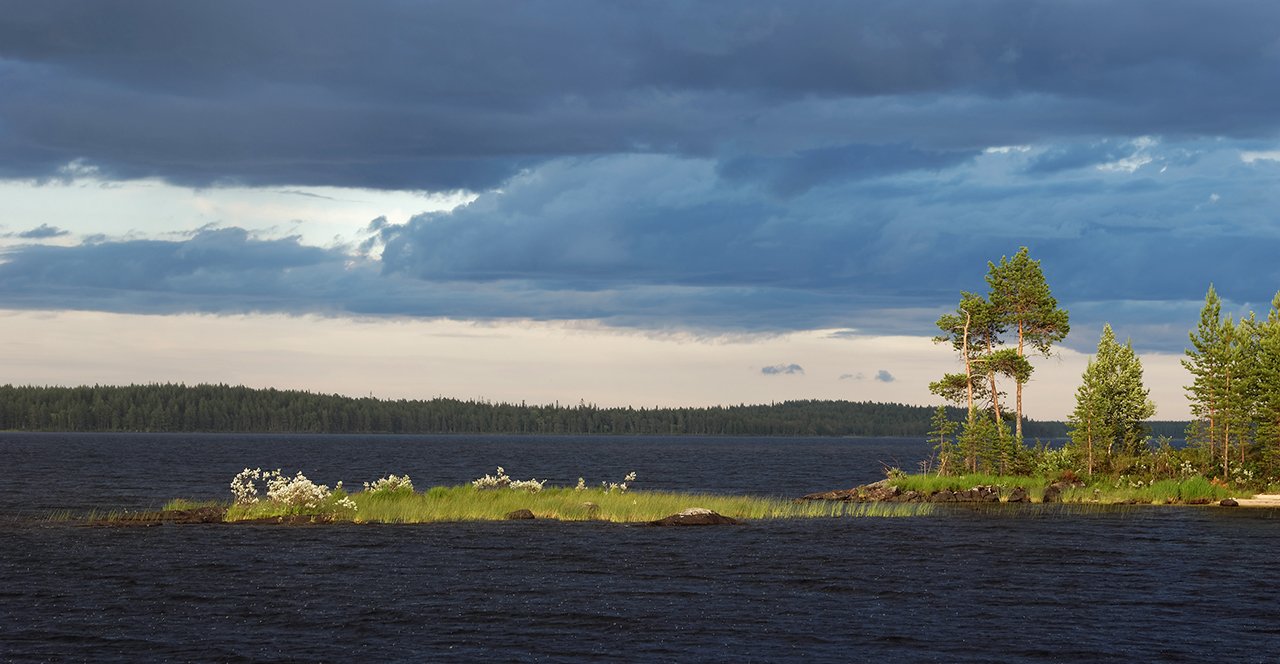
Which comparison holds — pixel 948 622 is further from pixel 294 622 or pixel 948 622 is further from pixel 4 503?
pixel 4 503

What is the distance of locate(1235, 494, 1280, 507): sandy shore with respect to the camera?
7906 centimetres

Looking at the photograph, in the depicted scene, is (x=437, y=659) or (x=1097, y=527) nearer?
(x=437, y=659)

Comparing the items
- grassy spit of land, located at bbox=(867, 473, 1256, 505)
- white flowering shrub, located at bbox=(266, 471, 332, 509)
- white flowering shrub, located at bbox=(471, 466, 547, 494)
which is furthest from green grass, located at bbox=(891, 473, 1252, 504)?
white flowering shrub, located at bbox=(266, 471, 332, 509)

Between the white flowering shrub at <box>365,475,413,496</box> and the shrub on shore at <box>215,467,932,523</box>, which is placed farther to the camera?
the white flowering shrub at <box>365,475,413,496</box>

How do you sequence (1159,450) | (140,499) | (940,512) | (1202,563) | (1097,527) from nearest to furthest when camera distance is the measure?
(1202,563) → (1097,527) → (940,512) → (140,499) → (1159,450)

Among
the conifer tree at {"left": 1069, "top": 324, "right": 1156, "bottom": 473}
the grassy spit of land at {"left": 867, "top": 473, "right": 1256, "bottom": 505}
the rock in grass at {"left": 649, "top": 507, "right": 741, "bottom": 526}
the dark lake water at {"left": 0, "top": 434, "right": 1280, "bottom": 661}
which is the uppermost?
the conifer tree at {"left": 1069, "top": 324, "right": 1156, "bottom": 473}

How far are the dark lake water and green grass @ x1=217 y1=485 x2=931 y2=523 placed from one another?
2890 mm

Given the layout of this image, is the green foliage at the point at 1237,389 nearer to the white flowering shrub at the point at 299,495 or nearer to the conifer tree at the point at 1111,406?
the conifer tree at the point at 1111,406

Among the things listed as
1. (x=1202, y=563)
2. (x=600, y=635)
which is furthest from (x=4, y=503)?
(x=1202, y=563)

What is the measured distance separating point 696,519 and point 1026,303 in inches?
1403

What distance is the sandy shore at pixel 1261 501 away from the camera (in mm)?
79062

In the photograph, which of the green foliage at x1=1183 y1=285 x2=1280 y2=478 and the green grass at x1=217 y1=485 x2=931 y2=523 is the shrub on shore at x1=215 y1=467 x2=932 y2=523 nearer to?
the green grass at x1=217 y1=485 x2=931 y2=523

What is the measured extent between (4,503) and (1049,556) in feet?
190

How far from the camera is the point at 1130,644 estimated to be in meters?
32.4
